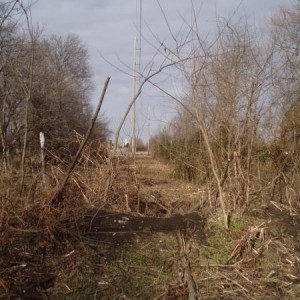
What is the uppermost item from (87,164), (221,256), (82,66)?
(82,66)

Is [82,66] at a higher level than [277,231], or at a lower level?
higher

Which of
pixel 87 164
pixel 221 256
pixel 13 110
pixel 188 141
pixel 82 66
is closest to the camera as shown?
pixel 221 256

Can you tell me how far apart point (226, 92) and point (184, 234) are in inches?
102

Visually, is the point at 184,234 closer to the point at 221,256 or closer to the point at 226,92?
the point at 221,256

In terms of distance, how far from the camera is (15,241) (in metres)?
5.36

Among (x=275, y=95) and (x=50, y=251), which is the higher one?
(x=275, y=95)

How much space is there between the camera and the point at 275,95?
841 centimetres

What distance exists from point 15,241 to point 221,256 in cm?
273

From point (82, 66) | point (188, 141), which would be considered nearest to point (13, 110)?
point (188, 141)

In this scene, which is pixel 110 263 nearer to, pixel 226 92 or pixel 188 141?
pixel 226 92

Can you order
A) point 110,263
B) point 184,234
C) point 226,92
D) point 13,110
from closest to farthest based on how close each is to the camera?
point 110,263 < point 184,234 < point 226,92 < point 13,110

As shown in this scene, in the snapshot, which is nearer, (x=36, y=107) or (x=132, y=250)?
(x=132, y=250)

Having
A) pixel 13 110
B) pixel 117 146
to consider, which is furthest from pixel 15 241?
pixel 13 110

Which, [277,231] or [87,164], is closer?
[277,231]
